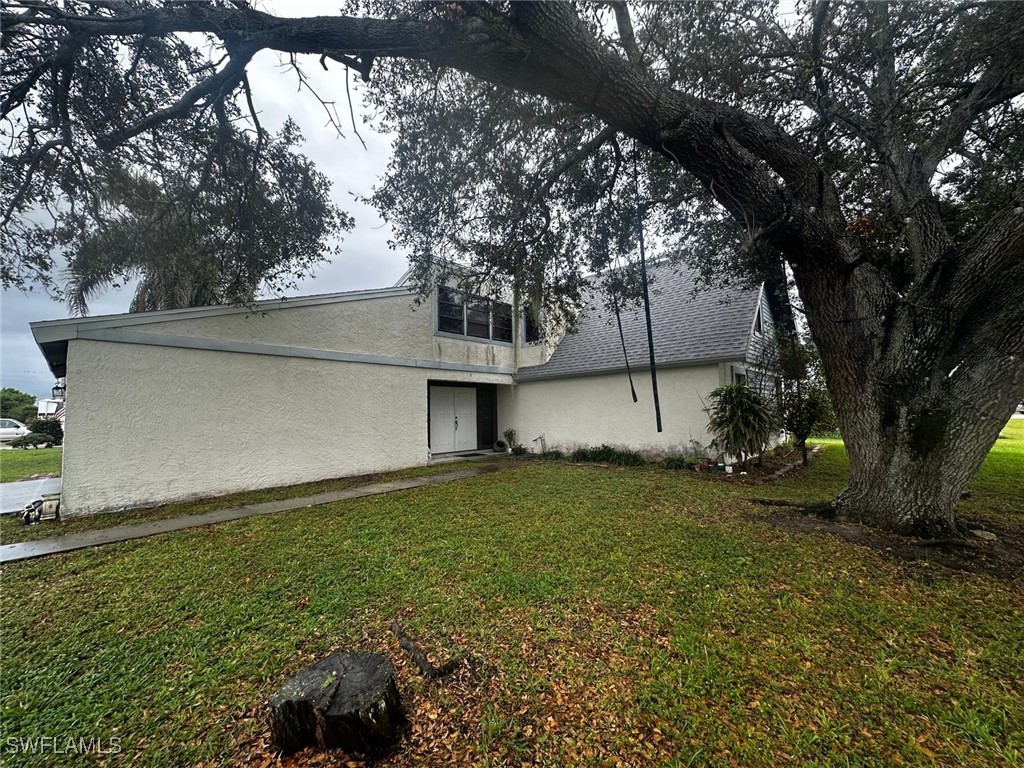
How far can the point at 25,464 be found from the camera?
1152cm

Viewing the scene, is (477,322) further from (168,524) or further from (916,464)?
(916,464)

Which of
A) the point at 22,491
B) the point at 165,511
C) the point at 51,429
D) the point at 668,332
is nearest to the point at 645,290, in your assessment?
the point at 668,332

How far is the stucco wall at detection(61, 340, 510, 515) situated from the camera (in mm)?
6047

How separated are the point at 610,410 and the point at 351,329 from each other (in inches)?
278

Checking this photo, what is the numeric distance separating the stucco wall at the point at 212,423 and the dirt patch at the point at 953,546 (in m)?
8.21

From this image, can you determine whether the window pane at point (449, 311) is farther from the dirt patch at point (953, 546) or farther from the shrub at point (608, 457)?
the dirt patch at point (953, 546)

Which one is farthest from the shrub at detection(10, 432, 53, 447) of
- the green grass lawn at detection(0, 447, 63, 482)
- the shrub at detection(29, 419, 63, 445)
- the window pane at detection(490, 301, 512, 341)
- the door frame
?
the window pane at detection(490, 301, 512, 341)

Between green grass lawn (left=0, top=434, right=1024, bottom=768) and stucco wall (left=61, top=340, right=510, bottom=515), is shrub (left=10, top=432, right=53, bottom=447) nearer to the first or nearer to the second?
stucco wall (left=61, top=340, right=510, bottom=515)

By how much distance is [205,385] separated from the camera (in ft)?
23.2

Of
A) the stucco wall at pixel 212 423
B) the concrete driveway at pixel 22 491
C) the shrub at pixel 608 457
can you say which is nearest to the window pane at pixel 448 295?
the stucco wall at pixel 212 423

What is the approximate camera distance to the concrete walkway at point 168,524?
15.3 ft

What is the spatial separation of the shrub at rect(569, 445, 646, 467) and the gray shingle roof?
7.26 ft

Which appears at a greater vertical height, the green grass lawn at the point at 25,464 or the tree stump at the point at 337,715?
the green grass lawn at the point at 25,464

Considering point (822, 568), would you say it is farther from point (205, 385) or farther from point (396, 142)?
point (205, 385)
